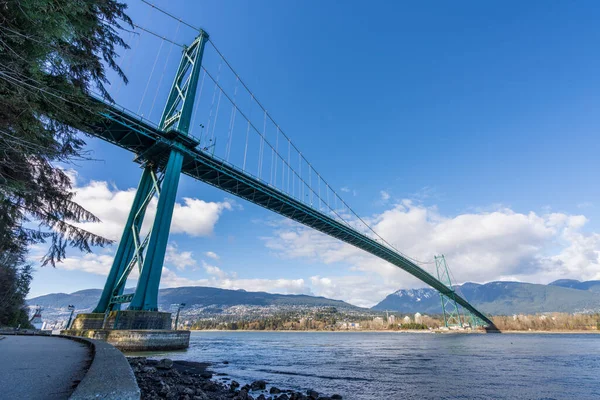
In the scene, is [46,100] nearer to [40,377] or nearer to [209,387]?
[40,377]

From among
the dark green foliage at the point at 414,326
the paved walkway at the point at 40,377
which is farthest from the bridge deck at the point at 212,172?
the dark green foliage at the point at 414,326

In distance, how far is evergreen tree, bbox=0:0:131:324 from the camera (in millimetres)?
3221

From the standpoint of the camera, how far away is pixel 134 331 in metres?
14.3

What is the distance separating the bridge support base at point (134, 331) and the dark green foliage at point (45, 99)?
971 centimetres

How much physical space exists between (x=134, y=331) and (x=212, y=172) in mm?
15524

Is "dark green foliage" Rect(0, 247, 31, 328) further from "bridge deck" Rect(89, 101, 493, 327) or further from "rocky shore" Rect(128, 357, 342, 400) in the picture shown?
"rocky shore" Rect(128, 357, 342, 400)

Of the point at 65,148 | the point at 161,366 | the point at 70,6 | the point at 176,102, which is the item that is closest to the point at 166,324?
the point at 161,366

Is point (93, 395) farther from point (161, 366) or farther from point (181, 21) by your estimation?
point (181, 21)

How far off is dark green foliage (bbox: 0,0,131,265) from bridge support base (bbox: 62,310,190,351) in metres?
9.71

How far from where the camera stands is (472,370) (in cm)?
1311

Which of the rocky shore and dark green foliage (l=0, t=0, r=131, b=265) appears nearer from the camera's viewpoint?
dark green foliage (l=0, t=0, r=131, b=265)

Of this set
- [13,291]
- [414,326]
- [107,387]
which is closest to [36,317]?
[13,291]

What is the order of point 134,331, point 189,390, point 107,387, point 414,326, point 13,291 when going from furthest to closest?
point 414,326
point 13,291
point 134,331
point 189,390
point 107,387

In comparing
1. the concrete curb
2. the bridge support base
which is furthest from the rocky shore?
the bridge support base
